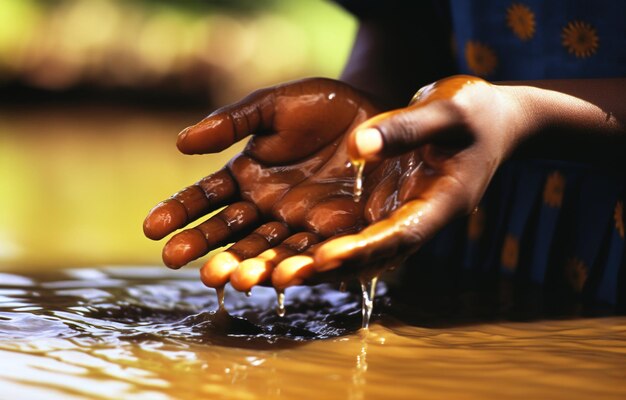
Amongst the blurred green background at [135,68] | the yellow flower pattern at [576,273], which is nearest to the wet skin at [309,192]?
the yellow flower pattern at [576,273]

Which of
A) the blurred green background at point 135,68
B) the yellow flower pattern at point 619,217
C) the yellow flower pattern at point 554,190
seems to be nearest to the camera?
the yellow flower pattern at point 619,217

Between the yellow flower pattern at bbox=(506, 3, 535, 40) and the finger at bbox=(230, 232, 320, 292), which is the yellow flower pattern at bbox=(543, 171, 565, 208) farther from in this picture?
the finger at bbox=(230, 232, 320, 292)

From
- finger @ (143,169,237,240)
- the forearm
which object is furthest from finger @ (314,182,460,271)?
Result: finger @ (143,169,237,240)

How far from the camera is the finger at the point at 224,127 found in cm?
134

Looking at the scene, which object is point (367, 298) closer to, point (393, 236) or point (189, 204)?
point (393, 236)

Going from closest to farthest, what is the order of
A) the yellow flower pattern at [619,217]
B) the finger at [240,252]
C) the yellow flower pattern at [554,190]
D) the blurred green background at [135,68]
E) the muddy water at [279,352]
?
the muddy water at [279,352] → the finger at [240,252] → the yellow flower pattern at [619,217] → the yellow flower pattern at [554,190] → the blurred green background at [135,68]

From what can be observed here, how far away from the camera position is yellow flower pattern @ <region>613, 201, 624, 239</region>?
152 centimetres

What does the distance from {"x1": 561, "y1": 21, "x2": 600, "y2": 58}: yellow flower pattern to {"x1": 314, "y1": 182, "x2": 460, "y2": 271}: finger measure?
58 centimetres

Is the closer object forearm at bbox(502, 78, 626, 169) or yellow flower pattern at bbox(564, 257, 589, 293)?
forearm at bbox(502, 78, 626, 169)

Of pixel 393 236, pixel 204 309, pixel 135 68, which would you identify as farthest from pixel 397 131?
pixel 135 68

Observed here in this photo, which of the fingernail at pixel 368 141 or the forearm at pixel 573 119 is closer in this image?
the fingernail at pixel 368 141

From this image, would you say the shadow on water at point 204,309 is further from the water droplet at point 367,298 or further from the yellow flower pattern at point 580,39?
the yellow flower pattern at point 580,39

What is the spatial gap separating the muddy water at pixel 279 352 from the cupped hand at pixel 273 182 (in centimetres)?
14

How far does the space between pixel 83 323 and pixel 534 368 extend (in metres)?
0.68
